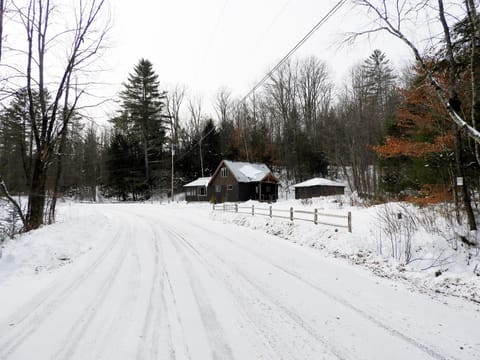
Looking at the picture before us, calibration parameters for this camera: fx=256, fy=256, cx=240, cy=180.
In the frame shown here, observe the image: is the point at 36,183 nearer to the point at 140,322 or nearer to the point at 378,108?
the point at 140,322

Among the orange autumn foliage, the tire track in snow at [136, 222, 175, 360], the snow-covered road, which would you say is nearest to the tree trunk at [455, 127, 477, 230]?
the orange autumn foliage

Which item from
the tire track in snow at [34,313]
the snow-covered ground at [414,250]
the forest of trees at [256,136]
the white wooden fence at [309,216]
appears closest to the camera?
the tire track in snow at [34,313]

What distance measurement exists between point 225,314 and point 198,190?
3431cm

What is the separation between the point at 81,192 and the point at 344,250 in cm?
5298

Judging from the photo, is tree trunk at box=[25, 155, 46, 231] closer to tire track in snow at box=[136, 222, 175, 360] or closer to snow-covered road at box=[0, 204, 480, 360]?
snow-covered road at box=[0, 204, 480, 360]

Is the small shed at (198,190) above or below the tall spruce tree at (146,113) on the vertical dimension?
below

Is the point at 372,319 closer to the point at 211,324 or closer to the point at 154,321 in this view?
the point at 211,324

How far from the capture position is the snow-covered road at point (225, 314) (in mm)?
3020

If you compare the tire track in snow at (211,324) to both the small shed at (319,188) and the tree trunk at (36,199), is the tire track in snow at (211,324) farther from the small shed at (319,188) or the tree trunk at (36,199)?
the small shed at (319,188)

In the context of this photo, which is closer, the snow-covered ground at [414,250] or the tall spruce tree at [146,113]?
the snow-covered ground at [414,250]

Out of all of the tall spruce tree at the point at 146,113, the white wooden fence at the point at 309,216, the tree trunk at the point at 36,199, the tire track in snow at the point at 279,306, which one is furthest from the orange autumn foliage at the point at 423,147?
the tall spruce tree at the point at 146,113

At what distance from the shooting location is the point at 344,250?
787 cm

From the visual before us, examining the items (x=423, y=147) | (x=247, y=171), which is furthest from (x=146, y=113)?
(x=423, y=147)

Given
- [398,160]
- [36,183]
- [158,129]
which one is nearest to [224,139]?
[158,129]
